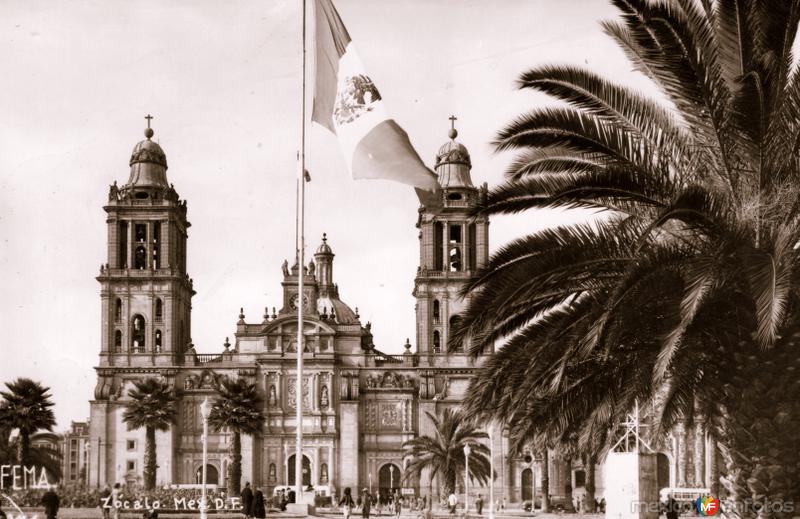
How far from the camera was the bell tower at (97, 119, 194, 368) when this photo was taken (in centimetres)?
8238

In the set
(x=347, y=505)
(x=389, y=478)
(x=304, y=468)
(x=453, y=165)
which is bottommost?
(x=389, y=478)

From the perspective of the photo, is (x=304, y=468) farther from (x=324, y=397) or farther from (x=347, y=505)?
(x=347, y=505)

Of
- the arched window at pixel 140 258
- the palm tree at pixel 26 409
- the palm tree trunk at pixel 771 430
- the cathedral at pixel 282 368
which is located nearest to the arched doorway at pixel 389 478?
the cathedral at pixel 282 368

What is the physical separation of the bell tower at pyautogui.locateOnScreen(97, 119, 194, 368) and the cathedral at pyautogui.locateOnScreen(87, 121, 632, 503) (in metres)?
0.09

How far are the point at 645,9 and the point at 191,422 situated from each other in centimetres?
7106

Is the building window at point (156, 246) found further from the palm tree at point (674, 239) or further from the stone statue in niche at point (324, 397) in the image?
the palm tree at point (674, 239)

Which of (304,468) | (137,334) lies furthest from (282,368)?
(137,334)

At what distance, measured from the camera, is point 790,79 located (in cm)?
1766

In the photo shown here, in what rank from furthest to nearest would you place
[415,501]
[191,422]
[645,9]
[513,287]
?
[191,422]
[415,501]
[513,287]
[645,9]

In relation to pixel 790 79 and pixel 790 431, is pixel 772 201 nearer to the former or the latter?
pixel 790 79

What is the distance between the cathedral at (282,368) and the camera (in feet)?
270

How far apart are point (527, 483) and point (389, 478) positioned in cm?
922

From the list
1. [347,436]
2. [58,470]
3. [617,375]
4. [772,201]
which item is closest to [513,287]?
[617,375]

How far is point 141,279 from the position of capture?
271 feet
